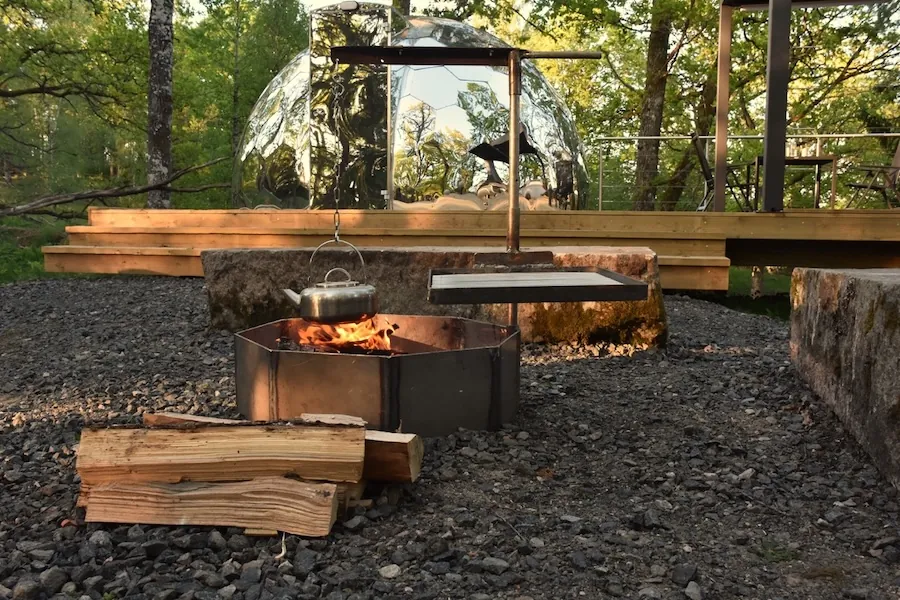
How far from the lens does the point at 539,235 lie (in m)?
8.20

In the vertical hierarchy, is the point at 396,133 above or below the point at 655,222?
above

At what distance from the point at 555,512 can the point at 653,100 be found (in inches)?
587

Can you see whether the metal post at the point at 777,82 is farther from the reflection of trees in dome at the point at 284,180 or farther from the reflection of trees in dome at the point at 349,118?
the reflection of trees in dome at the point at 284,180

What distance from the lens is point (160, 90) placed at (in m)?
10.7

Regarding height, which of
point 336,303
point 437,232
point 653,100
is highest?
point 653,100

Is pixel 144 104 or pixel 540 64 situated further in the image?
pixel 540 64

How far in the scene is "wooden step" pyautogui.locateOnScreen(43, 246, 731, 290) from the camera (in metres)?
7.59

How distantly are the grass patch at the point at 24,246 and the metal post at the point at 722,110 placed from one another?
31.4 ft

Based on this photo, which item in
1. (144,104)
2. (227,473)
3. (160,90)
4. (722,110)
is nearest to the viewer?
(227,473)

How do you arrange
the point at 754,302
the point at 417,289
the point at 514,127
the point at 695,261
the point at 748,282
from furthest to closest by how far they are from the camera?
the point at 748,282 < the point at 754,302 < the point at 695,261 < the point at 417,289 < the point at 514,127

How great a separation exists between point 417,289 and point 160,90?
732 cm

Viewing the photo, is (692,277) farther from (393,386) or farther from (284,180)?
(393,386)

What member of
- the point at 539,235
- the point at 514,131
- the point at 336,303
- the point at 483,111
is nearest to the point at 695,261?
the point at 539,235

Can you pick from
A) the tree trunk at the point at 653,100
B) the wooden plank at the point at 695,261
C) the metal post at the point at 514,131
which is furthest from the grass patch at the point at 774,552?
the tree trunk at the point at 653,100
